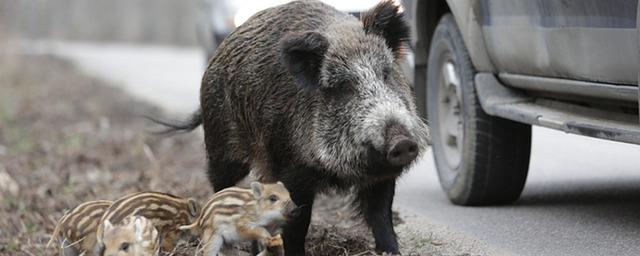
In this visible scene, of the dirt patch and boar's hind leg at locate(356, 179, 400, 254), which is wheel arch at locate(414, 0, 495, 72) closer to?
the dirt patch

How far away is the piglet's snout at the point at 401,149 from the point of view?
5.36 metres

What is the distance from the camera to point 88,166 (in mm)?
10812

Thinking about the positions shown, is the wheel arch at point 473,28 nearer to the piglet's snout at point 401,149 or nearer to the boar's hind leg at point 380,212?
the boar's hind leg at point 380,212

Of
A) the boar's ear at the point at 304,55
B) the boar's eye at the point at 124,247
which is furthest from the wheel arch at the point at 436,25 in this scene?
the boar's eye at the point at 124,247

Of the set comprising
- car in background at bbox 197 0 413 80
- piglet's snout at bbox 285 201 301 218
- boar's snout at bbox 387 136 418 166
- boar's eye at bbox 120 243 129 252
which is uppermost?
boar's snout at bbox 387 136 418 166

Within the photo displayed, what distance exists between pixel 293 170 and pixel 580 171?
374 cm

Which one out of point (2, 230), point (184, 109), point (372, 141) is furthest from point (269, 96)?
point (184, 109)

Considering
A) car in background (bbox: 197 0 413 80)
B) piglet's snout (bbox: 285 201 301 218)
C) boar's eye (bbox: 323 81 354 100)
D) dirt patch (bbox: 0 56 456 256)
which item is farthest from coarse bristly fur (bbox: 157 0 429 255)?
car in background (bbox: 197 0 413 80)

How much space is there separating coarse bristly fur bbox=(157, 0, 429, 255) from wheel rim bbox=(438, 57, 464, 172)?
1.46 meters

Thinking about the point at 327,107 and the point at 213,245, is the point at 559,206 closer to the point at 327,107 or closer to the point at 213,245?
the point at 327,107

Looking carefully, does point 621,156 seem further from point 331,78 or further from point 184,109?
point 184,109

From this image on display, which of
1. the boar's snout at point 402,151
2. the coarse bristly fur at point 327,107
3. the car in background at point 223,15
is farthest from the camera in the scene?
the car in background at point 223,15

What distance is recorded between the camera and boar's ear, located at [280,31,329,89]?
5820 mm

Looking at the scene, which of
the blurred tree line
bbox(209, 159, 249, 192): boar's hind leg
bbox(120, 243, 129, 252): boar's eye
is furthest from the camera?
the blurred tree line
